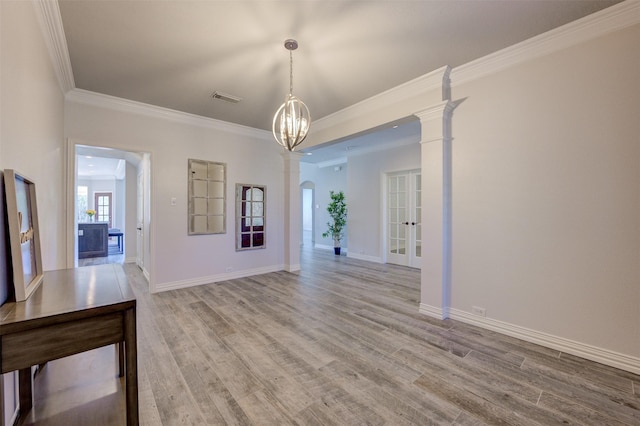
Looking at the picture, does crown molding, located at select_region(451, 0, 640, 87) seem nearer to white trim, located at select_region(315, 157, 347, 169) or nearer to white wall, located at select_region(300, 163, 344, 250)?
white trim, located at select_region(315, 157, 347, 169)

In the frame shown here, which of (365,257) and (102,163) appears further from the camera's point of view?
(102,163)

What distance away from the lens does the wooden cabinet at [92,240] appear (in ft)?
23.6

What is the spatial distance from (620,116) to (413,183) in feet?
13.5

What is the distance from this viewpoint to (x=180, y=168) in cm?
445

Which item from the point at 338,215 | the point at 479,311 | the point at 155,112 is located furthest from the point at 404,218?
the point at 155,112

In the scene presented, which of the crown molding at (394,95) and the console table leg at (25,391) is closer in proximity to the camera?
the console table leg at (25,391)

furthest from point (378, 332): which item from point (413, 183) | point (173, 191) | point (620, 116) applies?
point (413, 183)

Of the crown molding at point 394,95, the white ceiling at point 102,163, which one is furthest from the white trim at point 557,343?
the white ceiling at point 102,163

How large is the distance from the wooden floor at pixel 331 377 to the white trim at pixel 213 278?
3.09ft

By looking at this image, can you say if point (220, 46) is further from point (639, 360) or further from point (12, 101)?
point (639, 360)

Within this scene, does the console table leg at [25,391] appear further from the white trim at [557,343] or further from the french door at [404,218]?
the french door at [404,218]

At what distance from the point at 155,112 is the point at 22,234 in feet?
11.2

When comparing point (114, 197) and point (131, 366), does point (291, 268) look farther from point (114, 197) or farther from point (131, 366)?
point (114, 197)

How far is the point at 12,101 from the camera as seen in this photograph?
147cm
